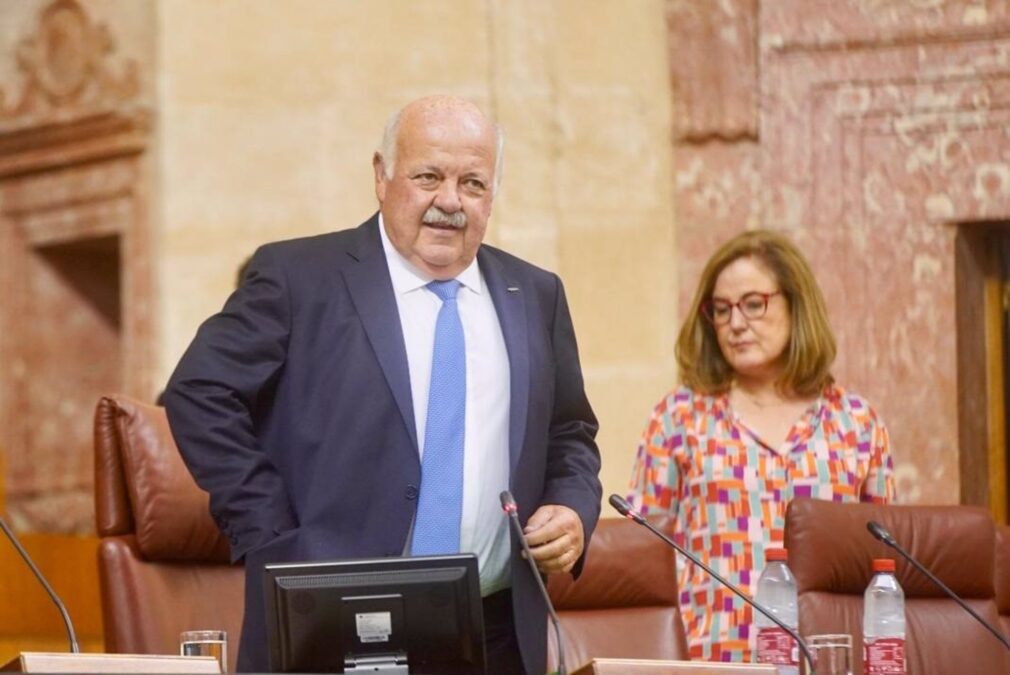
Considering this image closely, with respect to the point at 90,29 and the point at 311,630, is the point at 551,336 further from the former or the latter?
the point at 90,29

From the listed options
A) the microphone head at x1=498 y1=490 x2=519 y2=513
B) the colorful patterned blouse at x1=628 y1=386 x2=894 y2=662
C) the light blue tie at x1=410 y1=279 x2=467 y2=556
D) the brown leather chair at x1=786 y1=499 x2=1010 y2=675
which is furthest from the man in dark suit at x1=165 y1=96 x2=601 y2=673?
the colorful patterned blouse at x1=628 y1=386 x2=894 y2=662

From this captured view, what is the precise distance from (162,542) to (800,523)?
1155 mm

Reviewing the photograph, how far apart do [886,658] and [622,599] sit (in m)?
0.86

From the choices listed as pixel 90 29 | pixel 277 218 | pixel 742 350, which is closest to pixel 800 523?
pixel 742 350

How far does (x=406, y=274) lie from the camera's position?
10.4 feet

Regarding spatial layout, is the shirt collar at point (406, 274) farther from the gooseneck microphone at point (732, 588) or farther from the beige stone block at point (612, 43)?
the beige stone block at point (612, 43)

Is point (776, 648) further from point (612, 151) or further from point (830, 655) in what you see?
point (612, 151)

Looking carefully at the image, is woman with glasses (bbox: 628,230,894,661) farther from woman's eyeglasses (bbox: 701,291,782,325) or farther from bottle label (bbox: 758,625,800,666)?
bottle label (bbox: 758,625,800,666)

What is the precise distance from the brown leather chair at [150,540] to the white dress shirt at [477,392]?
66 cm

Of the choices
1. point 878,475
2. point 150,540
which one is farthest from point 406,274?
point 878,475

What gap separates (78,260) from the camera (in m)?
5.86

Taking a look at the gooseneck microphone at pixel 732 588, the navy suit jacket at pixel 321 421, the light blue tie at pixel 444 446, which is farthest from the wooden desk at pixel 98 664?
the gooseneck microphone at pixel 732 588

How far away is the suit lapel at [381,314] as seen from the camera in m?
3.02

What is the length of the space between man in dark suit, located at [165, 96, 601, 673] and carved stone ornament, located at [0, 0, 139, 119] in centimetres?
253
